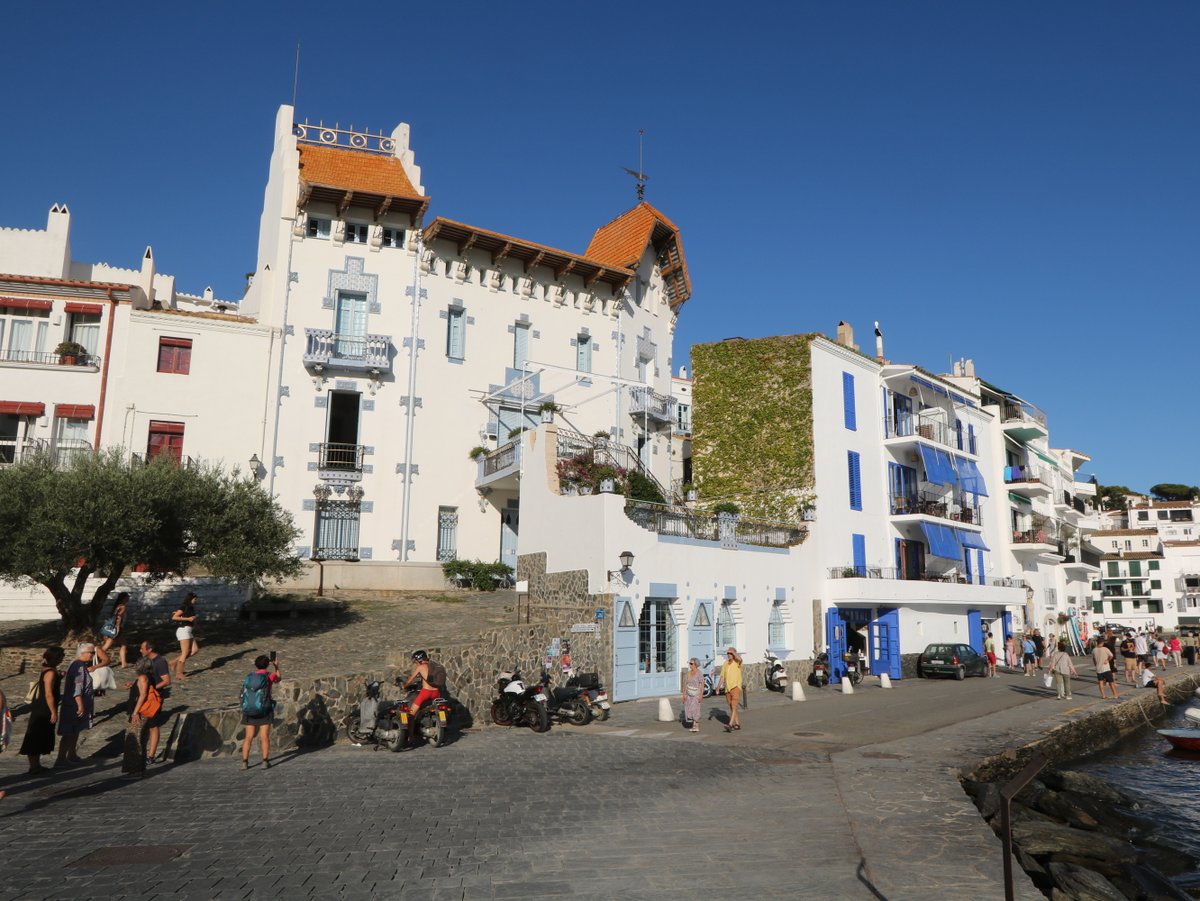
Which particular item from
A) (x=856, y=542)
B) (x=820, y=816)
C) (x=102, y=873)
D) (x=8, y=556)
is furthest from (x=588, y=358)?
(x=102, y=873)

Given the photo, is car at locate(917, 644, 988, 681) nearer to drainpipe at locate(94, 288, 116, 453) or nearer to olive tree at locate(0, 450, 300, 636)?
olive tree at locate(0, 450, 300, 636)

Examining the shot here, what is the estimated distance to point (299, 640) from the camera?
67.9 ft

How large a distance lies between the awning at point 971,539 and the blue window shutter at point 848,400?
805cm

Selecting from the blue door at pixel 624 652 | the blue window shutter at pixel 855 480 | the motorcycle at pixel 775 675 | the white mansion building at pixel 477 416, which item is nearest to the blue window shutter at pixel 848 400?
the white mansion building at pixel 477 416

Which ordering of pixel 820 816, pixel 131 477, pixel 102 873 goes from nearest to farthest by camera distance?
1. pixel 102 873
2. pixel 820 816
3. pixel 131 477

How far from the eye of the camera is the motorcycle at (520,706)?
16.8 m

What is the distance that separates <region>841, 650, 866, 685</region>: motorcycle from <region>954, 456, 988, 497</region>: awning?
40.8 ft

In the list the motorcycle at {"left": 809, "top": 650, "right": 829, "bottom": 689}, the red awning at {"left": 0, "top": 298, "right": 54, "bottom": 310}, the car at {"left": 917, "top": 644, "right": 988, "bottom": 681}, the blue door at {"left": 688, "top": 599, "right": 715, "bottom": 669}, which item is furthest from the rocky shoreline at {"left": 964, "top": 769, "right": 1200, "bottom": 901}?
the red awning at {"left": 0, "top": 298, "right": 54, "bottom": 310}

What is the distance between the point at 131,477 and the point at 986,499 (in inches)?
1490

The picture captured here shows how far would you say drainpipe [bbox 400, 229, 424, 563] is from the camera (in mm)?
29484

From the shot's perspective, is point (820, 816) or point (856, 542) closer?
point (820, 816)

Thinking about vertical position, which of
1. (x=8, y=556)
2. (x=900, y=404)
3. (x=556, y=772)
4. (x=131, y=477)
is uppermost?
(x=900, y=404)

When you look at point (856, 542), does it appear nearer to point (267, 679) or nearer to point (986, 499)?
point (986, 499)

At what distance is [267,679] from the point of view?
12.4 m
